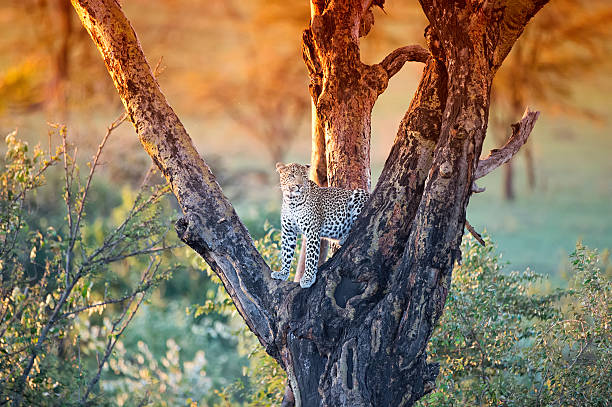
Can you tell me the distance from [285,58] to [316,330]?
1287 cm

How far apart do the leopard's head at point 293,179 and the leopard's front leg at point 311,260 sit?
25 cm

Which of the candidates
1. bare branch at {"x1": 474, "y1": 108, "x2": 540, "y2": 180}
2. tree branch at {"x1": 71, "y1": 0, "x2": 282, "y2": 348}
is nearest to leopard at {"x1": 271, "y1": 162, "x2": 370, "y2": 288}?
tree branch at {"x1": 71, "y1": 0, "x2": 282, "y2": 348}

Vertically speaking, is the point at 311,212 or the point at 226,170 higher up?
the point at 226,170

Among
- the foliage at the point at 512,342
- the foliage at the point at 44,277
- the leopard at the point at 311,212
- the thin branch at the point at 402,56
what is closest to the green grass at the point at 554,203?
the foliage at the point at 512,342

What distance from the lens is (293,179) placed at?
417cm

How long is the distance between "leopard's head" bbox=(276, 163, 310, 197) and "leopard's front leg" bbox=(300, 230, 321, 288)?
250 millimetres

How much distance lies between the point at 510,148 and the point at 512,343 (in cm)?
152

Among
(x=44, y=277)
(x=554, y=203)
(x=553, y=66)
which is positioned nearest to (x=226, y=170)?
(x=554, y=203)

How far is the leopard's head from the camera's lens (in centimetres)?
413

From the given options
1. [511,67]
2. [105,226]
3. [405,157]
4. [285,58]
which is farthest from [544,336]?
[285,58]

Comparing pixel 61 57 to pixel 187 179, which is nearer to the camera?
pixel 187 179

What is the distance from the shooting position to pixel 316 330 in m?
3.79

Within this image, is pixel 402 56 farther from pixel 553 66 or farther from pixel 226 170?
pixel 553 66

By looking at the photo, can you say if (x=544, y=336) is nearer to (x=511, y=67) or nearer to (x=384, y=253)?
(x=384, y=253)
